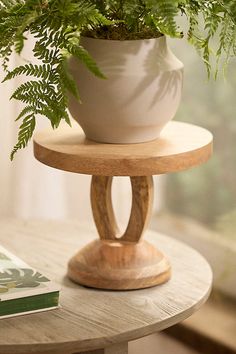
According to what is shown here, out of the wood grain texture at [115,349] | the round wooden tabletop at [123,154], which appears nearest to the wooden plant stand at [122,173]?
the round wooden tabletop at [123,154]

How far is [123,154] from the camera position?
3.79 ft

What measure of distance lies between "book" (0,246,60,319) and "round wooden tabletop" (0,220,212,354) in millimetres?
12

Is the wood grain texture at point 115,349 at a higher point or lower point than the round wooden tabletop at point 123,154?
lower

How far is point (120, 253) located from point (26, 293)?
0.17m

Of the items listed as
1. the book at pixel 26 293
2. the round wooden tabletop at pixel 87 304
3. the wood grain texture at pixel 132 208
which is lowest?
the round wooden tabletop at pixel 87 304

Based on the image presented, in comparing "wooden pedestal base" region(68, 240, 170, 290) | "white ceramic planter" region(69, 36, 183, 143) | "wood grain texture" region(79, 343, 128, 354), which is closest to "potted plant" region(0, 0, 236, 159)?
"white ceramic planter" region(69, 36, 183, 143)

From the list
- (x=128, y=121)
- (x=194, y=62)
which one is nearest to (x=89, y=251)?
(x=128, y=121)

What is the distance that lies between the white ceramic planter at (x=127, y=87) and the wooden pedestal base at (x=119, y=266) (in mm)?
174

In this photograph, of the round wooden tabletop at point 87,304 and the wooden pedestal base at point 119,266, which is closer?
the round wooden tabletop at point 87,304

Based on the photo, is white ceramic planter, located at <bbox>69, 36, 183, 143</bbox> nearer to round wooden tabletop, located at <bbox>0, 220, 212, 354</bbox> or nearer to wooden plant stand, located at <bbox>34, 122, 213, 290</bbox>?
wooden plant stand, located at <bbox>34, 122, 213, 290</bbox>

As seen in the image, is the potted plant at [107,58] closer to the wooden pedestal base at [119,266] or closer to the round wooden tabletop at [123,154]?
the round wooden tabletop at [123,154]

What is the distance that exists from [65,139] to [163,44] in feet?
0.65

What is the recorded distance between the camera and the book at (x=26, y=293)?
3.74 feet

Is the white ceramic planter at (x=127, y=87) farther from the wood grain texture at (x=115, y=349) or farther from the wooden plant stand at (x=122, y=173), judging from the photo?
the wood grain texture at (x=115, y=349)
